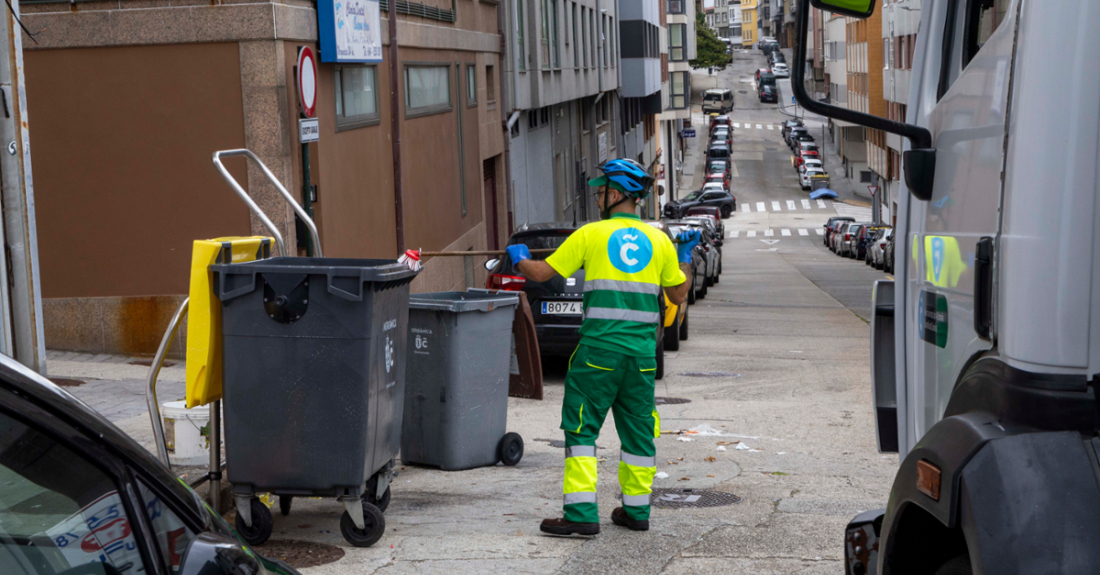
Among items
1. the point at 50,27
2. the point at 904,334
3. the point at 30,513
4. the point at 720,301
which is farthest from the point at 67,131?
the point at 720,301

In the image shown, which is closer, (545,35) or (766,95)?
(545,35)

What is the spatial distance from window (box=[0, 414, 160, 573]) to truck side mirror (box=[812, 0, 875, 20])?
1.96 metres

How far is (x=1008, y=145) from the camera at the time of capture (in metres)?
2.39

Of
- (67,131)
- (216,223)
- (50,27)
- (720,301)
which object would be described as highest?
(50,27)

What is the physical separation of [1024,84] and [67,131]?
10653 millimetres

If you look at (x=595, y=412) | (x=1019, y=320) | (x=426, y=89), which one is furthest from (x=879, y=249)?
(x=1019, y=320)

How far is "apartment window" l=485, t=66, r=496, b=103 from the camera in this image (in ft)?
79.0

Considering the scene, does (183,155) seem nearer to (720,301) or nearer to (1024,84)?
(1024,84)

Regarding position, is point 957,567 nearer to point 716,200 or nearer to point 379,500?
point 379,500

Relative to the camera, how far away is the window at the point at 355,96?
45.5 ft

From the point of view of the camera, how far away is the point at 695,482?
709cm

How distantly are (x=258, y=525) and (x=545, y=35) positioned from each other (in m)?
26.1

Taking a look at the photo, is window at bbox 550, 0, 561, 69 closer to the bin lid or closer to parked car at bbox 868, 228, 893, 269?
parked car at bbox 868, 228, 893, 269

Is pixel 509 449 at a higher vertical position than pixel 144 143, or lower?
lower
